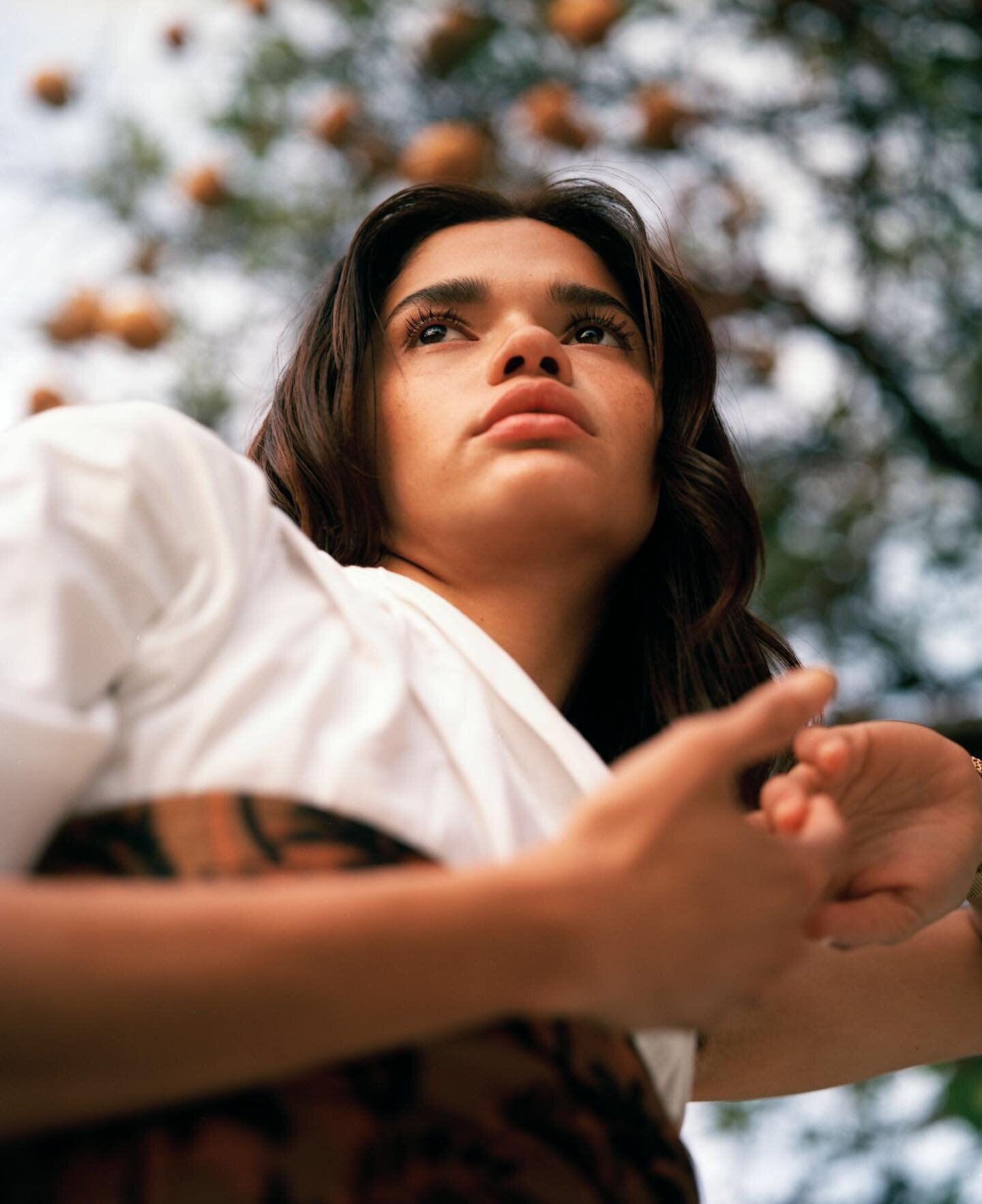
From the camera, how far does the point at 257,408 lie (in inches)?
72.6

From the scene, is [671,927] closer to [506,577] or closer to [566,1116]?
[566,1116]

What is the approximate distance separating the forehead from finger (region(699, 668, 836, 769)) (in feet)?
2.51

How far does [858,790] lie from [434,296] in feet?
→ 2.20

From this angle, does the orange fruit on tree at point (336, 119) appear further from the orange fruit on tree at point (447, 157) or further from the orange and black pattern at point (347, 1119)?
the orange and black pattern at point (347, 1119)

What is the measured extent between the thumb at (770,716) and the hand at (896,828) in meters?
0.18

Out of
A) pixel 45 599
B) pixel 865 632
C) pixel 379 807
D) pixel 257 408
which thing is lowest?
pixel 865 632

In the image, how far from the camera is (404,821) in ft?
2.62

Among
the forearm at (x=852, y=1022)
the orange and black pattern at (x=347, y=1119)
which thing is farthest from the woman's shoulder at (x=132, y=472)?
the forearm at (x=852, y=1022)

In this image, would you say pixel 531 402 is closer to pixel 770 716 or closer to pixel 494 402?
pixel 494 402

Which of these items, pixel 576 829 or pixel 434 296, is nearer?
pixel 576 829

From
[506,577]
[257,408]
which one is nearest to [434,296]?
[506,577]

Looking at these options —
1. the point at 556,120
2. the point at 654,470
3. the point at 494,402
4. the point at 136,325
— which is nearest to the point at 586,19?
the point at 556,120

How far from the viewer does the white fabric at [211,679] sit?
0.74 metres

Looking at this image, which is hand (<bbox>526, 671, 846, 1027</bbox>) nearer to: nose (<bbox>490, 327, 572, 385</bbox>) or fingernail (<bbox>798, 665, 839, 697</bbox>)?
fingernail (<bbox>798, 665, 839, 697</bbox>)
